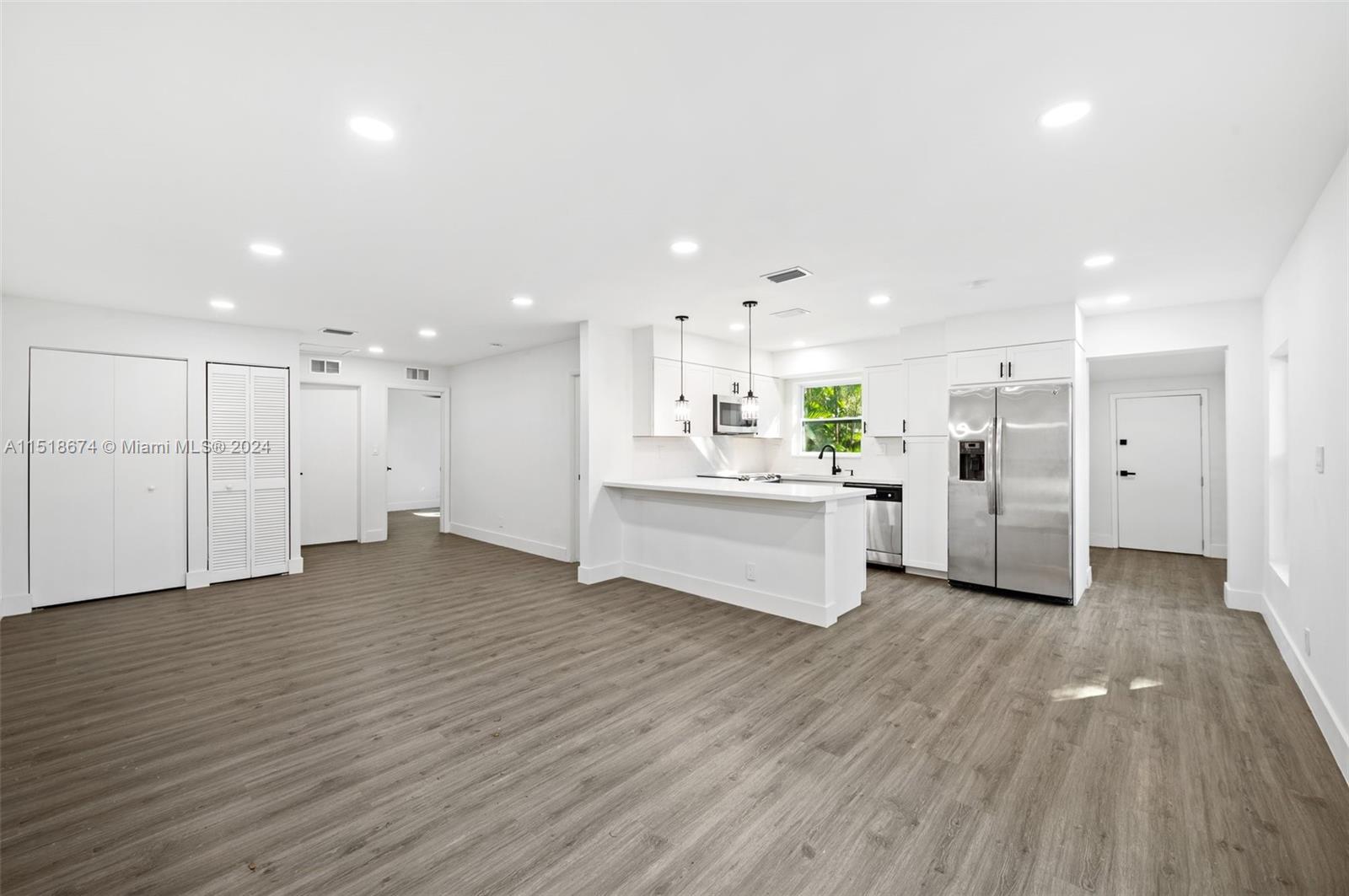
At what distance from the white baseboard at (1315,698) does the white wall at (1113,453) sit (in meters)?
3.86

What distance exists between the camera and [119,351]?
5156 millimetres

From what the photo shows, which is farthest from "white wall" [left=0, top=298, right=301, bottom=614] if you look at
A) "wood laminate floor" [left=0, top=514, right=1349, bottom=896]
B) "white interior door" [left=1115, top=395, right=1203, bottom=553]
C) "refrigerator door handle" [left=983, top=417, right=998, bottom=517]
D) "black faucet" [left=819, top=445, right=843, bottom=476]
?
"white interior door" [left=1115, top=395, right=1203, bottom=553]

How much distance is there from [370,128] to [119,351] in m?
4.94

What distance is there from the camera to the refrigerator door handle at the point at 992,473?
17.0ft

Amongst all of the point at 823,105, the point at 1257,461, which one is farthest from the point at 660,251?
the point at 1257,461

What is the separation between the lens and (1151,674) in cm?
342

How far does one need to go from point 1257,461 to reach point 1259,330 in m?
1.08

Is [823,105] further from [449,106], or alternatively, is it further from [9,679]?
[9,679]

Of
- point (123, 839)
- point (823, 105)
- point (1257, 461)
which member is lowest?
point (123, 839)

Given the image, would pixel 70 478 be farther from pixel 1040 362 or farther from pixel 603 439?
pixel 1040 362

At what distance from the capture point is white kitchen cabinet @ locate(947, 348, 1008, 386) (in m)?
5.21

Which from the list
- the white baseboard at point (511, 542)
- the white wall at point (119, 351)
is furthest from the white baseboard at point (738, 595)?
the white wall at point (119, 351)

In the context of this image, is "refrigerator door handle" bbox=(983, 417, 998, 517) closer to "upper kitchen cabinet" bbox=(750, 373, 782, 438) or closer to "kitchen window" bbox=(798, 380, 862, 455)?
"kitchen window" bbox=(798, 380, 862, 455)

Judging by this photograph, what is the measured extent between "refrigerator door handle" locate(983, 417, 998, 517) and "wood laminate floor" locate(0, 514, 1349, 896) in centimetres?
110
